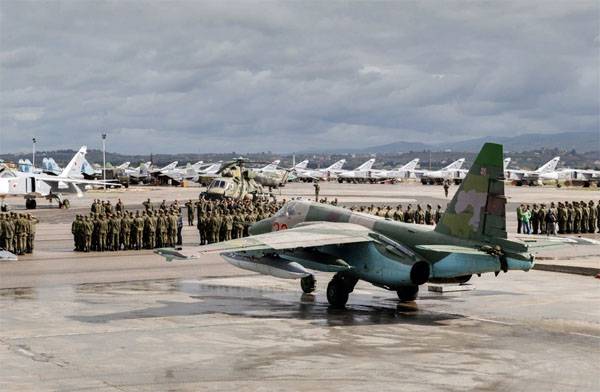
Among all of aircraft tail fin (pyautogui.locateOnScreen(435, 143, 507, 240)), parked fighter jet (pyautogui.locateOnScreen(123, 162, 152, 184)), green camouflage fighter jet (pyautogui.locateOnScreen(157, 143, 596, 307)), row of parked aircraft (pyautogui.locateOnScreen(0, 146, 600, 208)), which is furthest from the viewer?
parked fighter jet (pyautogui.locateOnScreen(123, 162, 152, 184))

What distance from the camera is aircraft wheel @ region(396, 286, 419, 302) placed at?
19531 mm

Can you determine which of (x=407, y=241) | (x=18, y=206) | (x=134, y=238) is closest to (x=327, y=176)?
(x=18, y=206)

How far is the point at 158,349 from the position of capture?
14422 millimetres

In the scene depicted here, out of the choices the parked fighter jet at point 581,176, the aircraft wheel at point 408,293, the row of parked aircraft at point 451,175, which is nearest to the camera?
the aircraft wheel at point 408,293

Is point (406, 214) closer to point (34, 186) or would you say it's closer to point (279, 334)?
point (279, 334)

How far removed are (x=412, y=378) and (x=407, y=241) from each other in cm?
613

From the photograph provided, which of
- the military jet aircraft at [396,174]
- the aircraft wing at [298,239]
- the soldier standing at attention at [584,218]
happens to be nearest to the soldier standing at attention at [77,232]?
the aircraft wing at [298,239]

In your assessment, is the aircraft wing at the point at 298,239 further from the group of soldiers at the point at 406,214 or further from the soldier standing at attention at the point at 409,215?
the soldier standing at attention at the point at 409,215

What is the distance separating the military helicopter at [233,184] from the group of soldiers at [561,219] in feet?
59.3

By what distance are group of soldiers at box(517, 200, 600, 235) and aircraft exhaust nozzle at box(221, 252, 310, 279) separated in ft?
68.3

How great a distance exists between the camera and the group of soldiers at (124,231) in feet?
96.9

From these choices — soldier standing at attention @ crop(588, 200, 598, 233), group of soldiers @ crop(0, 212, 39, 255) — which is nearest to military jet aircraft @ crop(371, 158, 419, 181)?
soldier standing at attention @ crop(588, 200, 598, 233)

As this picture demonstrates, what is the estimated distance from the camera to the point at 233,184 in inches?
2098

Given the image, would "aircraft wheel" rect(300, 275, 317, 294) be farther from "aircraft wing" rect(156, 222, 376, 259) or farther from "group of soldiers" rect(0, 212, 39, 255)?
"group of soldiers" rect(0, 212, 39, 255)
